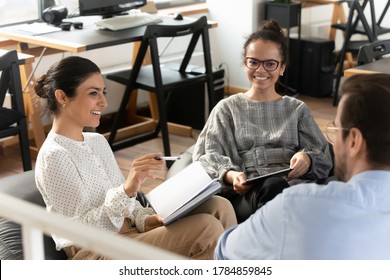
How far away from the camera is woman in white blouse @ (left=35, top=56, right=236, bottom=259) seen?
6.79 feet

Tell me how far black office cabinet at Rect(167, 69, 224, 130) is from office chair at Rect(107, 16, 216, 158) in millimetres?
264

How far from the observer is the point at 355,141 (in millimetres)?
1358

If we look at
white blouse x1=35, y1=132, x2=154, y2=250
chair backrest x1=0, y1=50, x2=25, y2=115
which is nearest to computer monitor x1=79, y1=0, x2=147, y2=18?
chair backrest x1=0, y1=50, x2=25, y2=115

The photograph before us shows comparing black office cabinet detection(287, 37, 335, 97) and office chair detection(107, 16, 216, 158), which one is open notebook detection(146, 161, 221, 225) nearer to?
office chair detection(107, 16, 216, 158)

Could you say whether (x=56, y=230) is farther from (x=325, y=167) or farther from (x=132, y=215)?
(x=325, y=167)

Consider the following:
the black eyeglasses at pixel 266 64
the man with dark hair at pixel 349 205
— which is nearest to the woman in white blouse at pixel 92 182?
the black eyeglasses at pixel 266 64

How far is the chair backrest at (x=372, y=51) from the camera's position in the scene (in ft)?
11.6

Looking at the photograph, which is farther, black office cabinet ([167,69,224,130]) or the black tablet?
black office cabinet ([167,69,224,130])

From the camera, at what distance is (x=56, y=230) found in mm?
1032

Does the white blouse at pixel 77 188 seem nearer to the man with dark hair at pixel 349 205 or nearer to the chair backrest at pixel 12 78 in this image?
the man with dark hair at pixel 349 205

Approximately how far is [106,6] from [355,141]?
307cm
